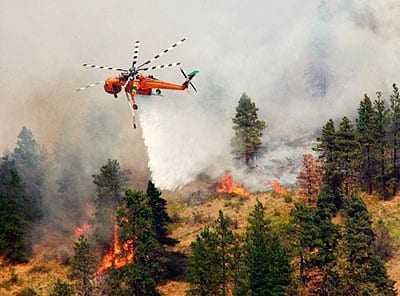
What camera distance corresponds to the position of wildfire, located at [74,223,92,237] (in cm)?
11881

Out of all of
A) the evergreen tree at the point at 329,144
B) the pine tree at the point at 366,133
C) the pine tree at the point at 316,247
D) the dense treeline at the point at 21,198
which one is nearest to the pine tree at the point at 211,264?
the pine tree at the point at 316,247

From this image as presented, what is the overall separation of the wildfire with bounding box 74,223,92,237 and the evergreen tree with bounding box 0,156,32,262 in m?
6.81

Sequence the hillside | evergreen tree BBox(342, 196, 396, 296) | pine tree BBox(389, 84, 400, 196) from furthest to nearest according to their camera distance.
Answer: pine tree BBox(389, 84, 400, 196), the hillside, evergreen tree BBox(342, 196, 396, 296)

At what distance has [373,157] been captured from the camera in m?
113

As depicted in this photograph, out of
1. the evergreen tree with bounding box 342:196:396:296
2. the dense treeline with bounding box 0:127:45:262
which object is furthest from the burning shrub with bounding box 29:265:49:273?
the evergreen tree with bounding box 342:196:396:296

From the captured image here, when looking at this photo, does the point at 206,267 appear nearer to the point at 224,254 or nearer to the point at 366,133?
the point at 224,254

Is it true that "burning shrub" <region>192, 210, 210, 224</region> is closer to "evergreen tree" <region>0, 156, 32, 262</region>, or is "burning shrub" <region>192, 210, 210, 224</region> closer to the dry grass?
the dry grass

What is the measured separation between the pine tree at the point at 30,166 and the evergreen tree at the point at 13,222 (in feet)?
29.4

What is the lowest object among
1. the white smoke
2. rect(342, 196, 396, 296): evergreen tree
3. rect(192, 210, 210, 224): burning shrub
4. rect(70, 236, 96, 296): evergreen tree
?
rect(342, 196, 396, 296): evergreen tree

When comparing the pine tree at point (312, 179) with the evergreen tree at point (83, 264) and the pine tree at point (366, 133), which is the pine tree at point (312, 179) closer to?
the pine tree at point (366, 133)

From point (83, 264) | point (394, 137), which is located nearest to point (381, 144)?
point (394, 137)

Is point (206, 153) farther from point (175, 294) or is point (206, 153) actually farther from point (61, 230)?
point (175, 294)

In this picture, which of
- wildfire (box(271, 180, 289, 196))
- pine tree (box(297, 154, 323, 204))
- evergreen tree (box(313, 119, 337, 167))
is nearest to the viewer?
evergreen tree (box(313, 119, 337, 167))

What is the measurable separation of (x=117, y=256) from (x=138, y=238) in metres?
6.68
